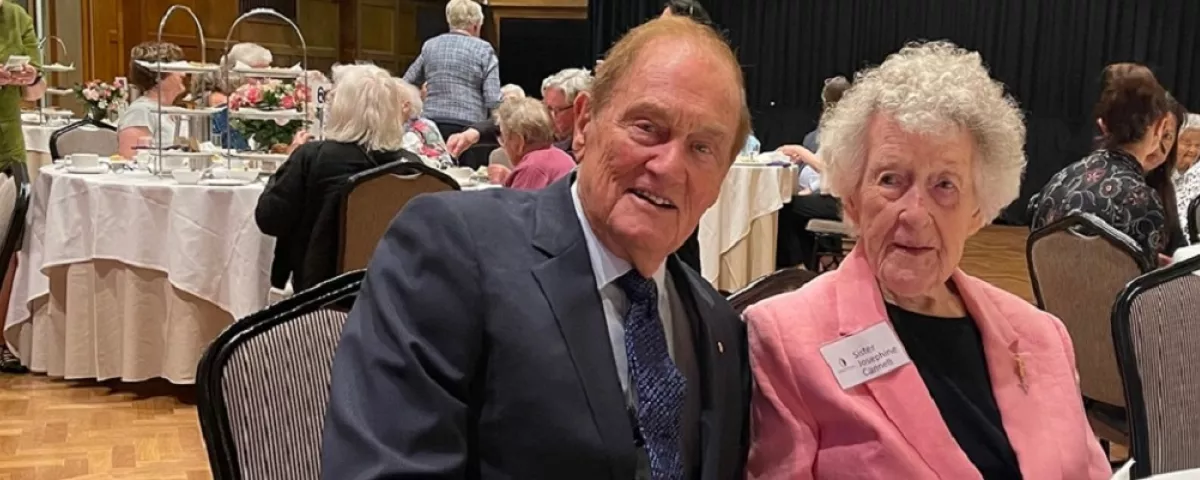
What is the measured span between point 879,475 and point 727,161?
0.49 meters

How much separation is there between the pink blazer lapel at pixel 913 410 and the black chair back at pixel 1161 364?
2.02ft

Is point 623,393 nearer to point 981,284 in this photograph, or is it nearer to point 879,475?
point 879,475

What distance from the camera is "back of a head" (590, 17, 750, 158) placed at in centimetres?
146

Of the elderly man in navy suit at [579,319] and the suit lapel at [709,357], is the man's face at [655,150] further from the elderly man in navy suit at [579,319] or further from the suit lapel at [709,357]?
the suit lapel at [709,357]

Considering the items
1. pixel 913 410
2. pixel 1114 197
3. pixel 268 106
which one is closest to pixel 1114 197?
pixel 1114 197

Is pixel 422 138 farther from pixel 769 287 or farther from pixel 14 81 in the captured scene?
pixel 769 287

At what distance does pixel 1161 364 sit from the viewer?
218 centimetres

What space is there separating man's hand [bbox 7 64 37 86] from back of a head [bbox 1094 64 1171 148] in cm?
463

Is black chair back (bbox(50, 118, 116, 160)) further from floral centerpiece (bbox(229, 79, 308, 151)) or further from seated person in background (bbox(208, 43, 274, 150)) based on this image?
floral centerpiece (bbox(229, 79, 308, 151))

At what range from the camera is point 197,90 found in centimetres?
542

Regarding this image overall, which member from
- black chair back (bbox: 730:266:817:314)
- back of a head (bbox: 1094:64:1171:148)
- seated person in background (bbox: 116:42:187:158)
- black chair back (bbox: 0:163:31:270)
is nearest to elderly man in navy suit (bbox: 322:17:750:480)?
black chair back (bbox: 730:266:817:314)

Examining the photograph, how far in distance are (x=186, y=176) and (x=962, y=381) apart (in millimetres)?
3696

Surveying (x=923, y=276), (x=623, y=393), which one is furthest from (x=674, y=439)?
(x=923, y=276)

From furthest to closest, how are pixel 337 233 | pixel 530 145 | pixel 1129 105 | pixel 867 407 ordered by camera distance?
pixel 530 145 < pixel 337 233 < pixel 1129 105 < pixel 867 407
